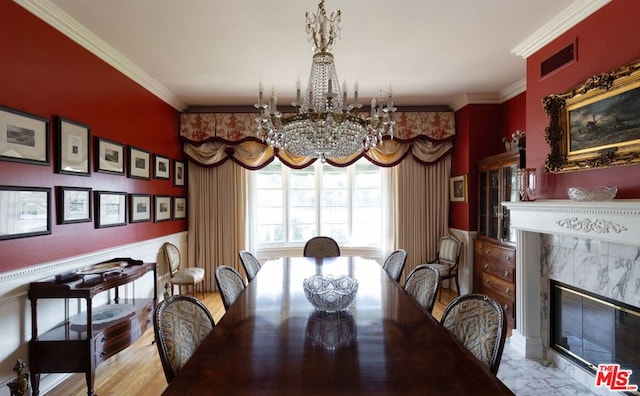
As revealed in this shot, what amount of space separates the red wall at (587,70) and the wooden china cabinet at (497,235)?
0.60 m

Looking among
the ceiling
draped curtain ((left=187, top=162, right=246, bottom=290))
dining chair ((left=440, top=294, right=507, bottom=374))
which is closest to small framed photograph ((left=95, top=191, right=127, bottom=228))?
the ceiling

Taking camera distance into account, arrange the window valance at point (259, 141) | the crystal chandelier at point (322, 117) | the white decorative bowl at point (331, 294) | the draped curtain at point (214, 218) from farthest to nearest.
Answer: the draped curtain at point (214, 218)
the window valance at point (259, 141)
the crystal chandelier at point (322, 117)
the white decorative bowl at point (331, 294)

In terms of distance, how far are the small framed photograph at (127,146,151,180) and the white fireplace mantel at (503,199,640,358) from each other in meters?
3.65

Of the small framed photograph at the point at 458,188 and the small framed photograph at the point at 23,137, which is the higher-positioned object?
the small framed photograph at the point at 23,137

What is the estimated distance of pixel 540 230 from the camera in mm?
2492

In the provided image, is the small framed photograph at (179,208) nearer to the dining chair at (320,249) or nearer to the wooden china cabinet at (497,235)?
the dining chair at (320,249)

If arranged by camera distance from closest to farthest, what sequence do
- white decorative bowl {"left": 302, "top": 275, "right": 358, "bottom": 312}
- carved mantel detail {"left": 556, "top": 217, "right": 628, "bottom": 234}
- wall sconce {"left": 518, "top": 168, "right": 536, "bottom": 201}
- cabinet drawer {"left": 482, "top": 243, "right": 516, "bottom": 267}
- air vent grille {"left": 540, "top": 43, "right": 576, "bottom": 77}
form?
white decorative bowl {"left": 302, "top": 275, "right": 358, "bottom": 312}, carved mantel detail {"left": 556, "top": 217, "right": 628, "bottom": 234}, air vent grille {"left": 540, "top": 43, "right": 576, "bottom": 77}, wall sconce {"left": 518, "top": 168, "right": 536, "bottom": 201}, cabinet drawer {"left": 482, "top": 243, "right": 516, "bottom": 267}

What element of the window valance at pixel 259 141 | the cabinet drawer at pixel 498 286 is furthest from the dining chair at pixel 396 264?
the window valance at pixel 259 141

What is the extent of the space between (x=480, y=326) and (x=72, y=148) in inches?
118

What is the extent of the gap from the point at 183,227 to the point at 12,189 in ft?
8.73

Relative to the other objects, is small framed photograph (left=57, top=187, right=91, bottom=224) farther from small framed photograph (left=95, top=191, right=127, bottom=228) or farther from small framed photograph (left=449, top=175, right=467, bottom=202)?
small framed photograph (left=449, top=175, right=467, bottom=202)

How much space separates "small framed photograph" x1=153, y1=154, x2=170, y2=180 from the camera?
12.4 ft

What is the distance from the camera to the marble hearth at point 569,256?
1.91m

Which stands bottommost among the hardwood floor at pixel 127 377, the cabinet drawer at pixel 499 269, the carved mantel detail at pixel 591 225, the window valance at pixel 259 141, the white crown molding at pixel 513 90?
the hardwood floor at pixel 127 377
